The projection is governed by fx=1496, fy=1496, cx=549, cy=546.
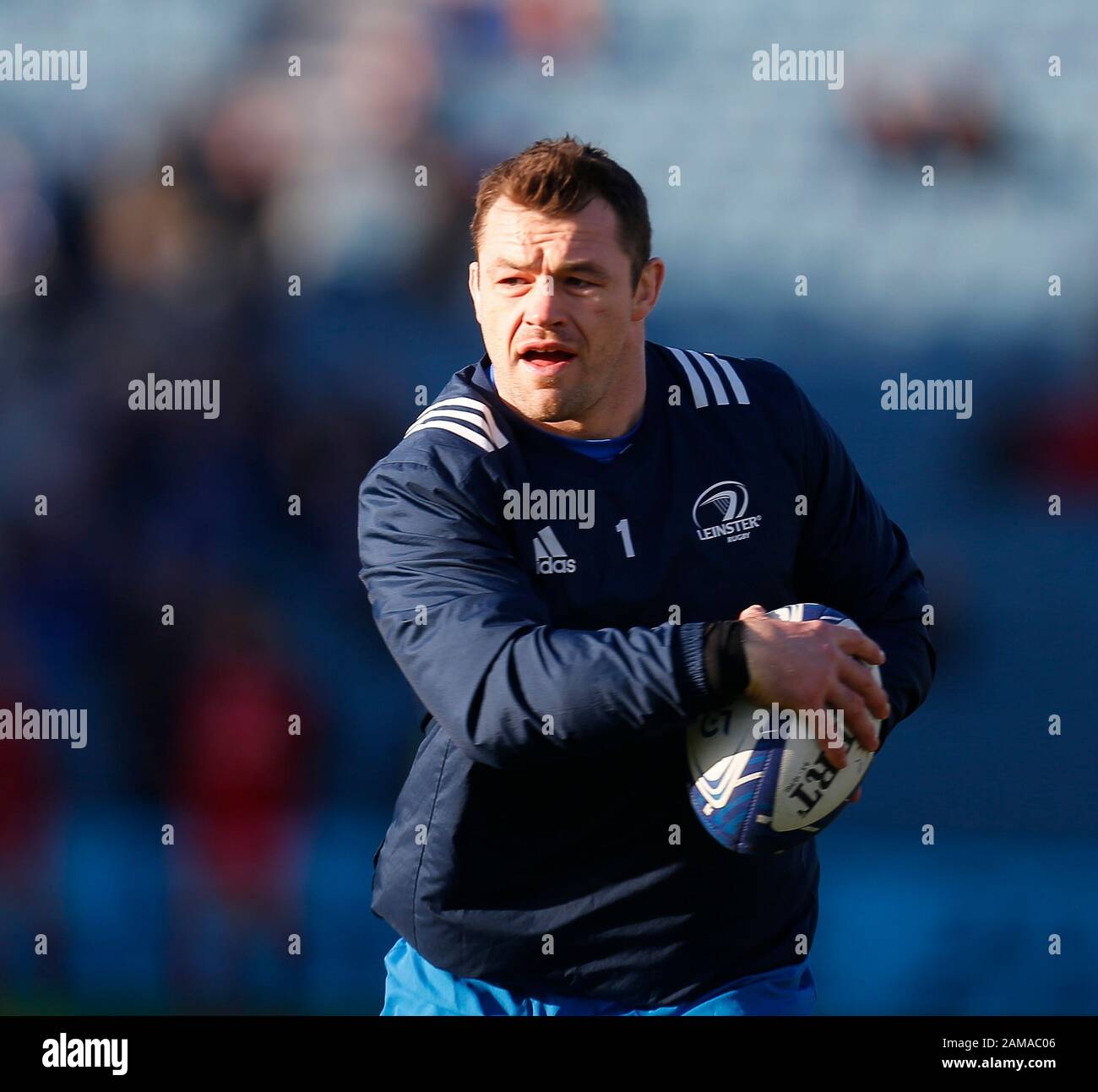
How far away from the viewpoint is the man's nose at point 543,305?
2424mm

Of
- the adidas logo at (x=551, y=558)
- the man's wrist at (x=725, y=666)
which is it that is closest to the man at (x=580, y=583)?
the adidas logo at (x=551, y=558)

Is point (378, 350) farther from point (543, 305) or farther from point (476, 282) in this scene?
point (543, 305)

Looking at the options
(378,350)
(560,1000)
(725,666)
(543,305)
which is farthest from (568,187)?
(378,350)

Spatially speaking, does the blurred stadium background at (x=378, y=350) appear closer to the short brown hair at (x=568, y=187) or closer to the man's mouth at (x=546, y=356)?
the short brown hair at (x=568, y=187)

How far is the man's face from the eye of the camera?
2.43m

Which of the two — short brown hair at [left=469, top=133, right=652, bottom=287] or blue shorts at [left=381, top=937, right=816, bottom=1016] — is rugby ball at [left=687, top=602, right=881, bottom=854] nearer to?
blue shorts at [left=381, top=937, right=816, bottom=1016]

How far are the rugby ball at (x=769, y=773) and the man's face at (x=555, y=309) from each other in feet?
1.63

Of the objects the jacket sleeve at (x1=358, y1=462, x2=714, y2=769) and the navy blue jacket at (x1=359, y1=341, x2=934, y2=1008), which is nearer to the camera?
the jacket sleeve at (x1=358, y1=462, x2=714, y2=769)

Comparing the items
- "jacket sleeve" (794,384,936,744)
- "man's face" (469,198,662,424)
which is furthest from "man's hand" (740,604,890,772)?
"man's face" (469,198,662,424)

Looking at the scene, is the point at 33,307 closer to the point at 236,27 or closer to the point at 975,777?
the point at 236,27

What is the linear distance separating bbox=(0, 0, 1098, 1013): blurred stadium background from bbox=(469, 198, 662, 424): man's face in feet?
6.65

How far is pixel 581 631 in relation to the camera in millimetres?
2203

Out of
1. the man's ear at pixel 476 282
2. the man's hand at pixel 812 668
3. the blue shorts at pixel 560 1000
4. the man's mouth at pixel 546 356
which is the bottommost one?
the blue shorts at pixel 560 1000

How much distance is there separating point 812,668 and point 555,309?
2.42 ft
